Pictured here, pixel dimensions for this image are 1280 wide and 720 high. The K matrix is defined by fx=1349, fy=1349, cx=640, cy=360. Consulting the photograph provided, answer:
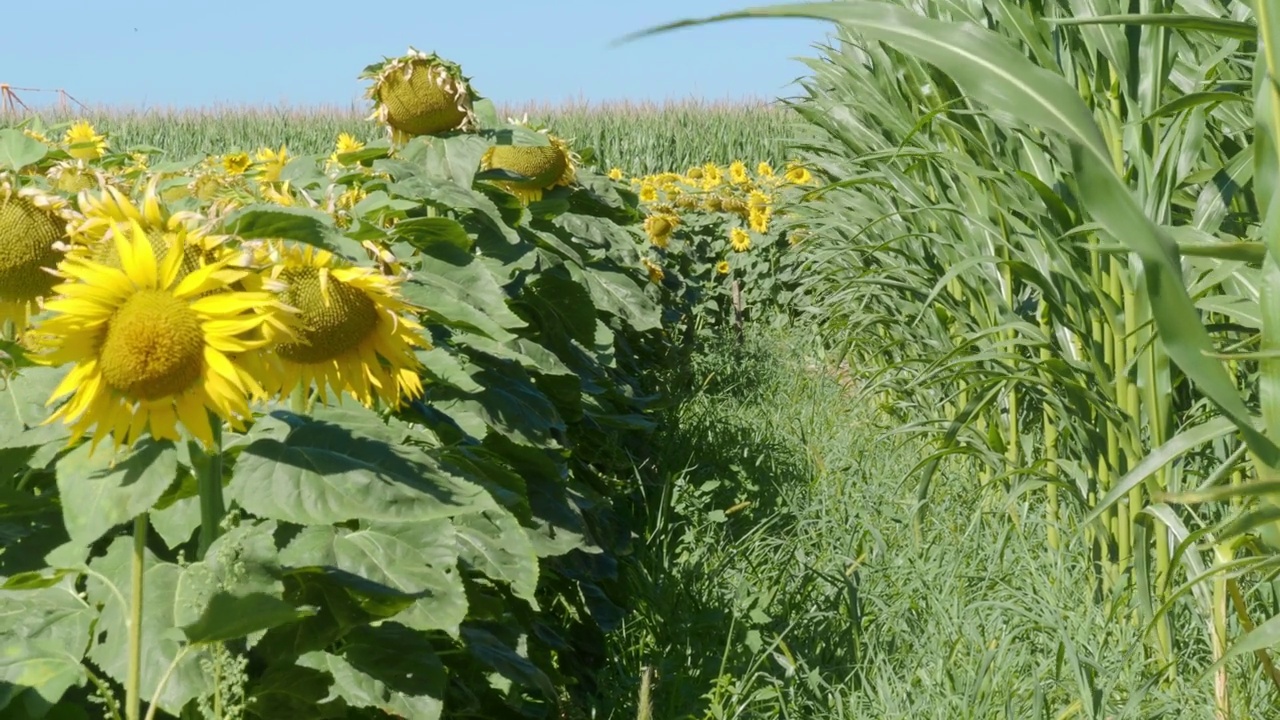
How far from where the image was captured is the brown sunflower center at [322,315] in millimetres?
1552

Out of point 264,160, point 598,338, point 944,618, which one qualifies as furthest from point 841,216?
point 944,618

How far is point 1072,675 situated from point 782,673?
59cm

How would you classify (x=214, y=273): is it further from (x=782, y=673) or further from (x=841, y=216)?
(x=841, y=216)

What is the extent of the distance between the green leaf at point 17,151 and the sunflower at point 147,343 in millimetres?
351

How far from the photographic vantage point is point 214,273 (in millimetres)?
1333

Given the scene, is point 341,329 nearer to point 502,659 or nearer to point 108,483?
point 108,483

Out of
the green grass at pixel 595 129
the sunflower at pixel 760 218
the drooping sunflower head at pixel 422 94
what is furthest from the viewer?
the green grass at pixel 595 129

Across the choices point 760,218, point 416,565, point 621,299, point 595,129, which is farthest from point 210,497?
point 595,129

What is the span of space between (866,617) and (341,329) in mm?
1711

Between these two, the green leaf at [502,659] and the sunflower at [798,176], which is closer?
the green leaf at [502,659]

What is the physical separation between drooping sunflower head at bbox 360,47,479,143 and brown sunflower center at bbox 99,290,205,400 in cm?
141

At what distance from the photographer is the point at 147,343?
131cm

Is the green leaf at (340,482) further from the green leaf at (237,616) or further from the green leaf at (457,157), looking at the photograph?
the green leaf at (457,157)

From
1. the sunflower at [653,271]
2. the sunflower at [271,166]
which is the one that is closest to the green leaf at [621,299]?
the sunflower at [271,166]
